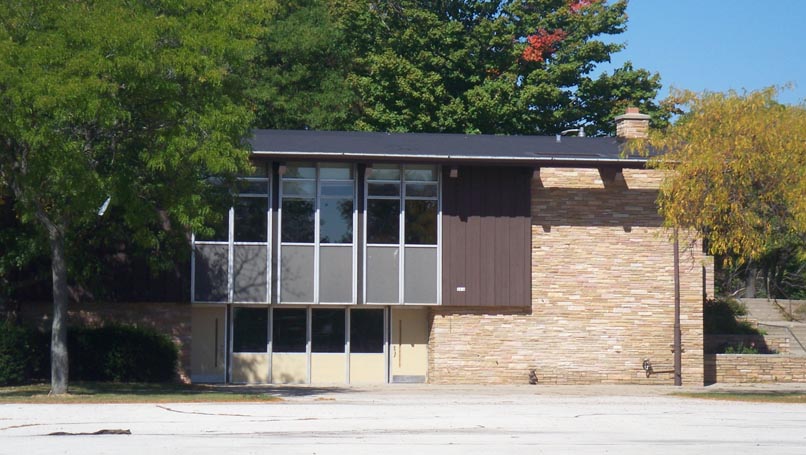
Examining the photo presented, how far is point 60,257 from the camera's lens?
23344 millimetres

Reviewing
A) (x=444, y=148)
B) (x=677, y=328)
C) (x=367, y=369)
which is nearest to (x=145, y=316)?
(x=367, y=369)

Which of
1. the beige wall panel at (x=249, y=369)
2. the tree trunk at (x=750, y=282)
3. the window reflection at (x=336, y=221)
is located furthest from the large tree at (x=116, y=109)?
the tree trunk at (x=750, y=282)

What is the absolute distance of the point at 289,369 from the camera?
99.0 feet

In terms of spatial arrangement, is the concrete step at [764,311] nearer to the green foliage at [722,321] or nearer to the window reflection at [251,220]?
the green foliage at [722,321]

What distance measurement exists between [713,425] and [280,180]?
1492cm

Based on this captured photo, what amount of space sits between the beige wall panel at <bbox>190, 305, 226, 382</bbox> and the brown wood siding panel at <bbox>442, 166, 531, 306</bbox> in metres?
6.17

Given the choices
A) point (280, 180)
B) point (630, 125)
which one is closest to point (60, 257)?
point (280, 180)

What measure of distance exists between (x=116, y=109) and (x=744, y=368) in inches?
766

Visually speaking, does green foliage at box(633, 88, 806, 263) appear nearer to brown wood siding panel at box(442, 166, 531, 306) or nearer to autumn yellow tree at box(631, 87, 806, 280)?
autumn yellow tree at box(631, 87, 806, 280)

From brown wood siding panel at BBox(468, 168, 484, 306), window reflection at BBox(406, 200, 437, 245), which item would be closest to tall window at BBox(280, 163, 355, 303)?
window reflection at BBox(406, 200, 437, 245)

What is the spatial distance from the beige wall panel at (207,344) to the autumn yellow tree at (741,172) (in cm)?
1249

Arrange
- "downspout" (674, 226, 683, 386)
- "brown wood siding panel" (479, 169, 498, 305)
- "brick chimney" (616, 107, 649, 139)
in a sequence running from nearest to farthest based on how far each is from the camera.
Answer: "brown wood siding panel" (479, 169, 498, 305)
"downspout" (674, 226, 683, 386)
"brick chimney" (616, 107, 649, 139)

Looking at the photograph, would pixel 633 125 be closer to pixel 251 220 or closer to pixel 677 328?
pixel 677 328

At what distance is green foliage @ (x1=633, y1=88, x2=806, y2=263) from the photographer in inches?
920
